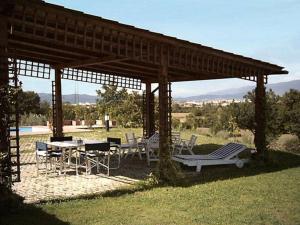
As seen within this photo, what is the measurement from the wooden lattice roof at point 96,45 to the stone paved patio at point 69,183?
105 inches

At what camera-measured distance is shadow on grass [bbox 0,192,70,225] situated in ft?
18.4

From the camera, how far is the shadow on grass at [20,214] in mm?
5613

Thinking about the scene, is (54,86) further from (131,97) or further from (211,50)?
(131,97)

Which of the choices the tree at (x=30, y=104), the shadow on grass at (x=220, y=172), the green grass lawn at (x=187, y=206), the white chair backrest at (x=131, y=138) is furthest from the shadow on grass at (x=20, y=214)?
Answer: the tree at (x=30, y=104)

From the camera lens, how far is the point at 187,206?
21.8ft

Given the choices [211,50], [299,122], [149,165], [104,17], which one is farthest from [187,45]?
[299,122]

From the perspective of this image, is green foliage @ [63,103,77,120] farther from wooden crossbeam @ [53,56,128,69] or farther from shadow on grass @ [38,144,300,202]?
shadow on grass @ [38,144,300,202]

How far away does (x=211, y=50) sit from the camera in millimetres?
10062

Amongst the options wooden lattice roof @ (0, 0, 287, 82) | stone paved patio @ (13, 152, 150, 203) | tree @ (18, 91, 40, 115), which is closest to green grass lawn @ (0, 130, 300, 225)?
stone paved patio @ (13, 152, 150, 203)

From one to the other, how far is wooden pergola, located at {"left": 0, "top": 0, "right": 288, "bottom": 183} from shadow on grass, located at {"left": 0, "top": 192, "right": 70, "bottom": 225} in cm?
82

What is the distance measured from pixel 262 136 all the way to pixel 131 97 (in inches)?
603

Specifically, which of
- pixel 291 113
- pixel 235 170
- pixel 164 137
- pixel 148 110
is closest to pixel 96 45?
pixel 164 137

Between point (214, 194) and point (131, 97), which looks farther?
point (131, 97)

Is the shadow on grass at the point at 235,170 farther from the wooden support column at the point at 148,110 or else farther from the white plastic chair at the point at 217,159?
the wooden support column at the point at 148,110
